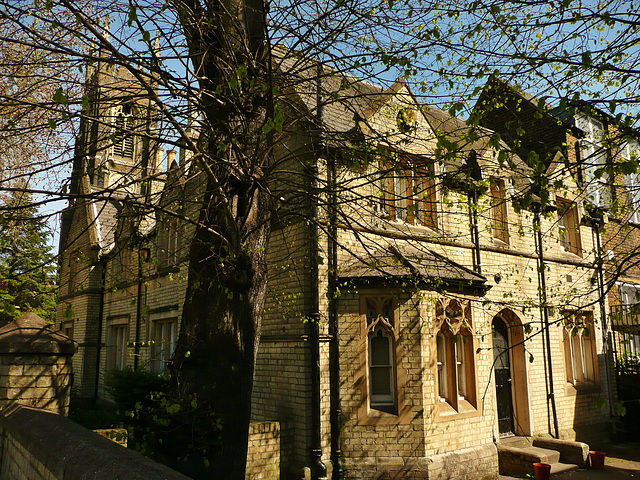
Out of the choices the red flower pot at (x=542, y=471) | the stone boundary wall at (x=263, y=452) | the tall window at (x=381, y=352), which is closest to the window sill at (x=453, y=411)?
the tall window at (x=381, y=352)

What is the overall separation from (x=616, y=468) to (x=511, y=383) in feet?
8.97

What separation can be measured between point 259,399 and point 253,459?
199cm

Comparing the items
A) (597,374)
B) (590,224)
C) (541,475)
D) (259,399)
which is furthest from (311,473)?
(590,224)

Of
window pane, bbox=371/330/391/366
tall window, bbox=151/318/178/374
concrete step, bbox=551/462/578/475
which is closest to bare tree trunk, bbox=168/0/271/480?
window pane, bbox=371/330/391/366

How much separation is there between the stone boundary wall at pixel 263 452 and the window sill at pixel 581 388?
848 centimetres

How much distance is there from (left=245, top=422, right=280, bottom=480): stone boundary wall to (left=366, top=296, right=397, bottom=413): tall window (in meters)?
1.97

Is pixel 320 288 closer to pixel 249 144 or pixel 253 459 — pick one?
pixel 253 459

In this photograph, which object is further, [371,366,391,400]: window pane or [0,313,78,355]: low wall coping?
[371,366,391,400]: window pane

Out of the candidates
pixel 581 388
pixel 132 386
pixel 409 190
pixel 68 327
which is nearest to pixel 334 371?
pixel 409 190

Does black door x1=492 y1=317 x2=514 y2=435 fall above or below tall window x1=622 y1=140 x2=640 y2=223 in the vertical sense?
below

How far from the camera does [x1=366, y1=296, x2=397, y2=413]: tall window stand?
9.49 meters

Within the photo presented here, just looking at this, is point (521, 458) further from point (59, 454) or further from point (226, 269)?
point (59, 454)

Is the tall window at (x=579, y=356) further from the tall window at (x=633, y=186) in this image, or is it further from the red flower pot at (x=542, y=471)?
the red flower pot at (x=542, y=471)

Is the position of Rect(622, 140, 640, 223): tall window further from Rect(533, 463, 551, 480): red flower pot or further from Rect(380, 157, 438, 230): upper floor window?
Rect(533, 463, 551, 480): red flower pot
